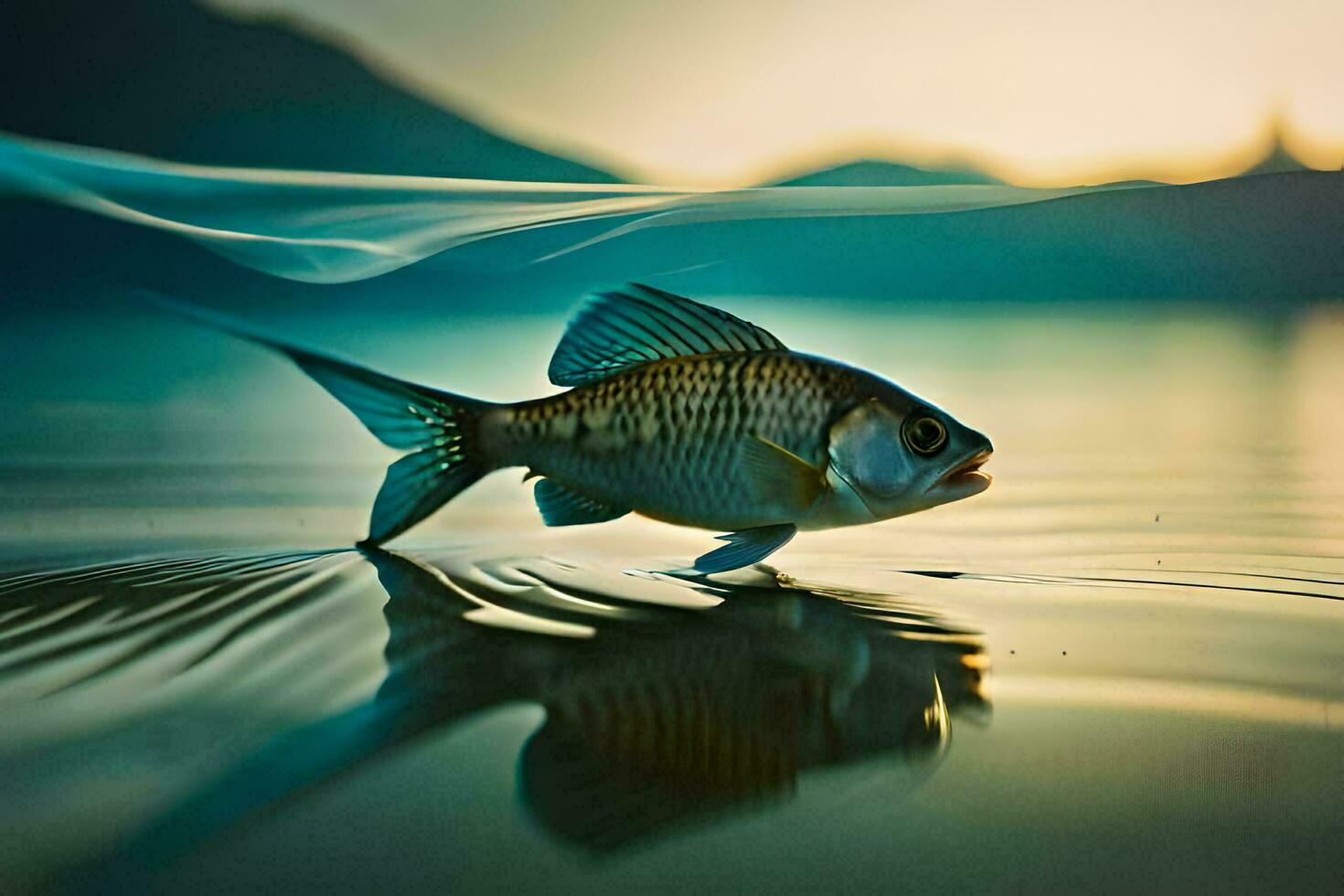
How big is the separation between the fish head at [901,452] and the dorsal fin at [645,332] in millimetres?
112

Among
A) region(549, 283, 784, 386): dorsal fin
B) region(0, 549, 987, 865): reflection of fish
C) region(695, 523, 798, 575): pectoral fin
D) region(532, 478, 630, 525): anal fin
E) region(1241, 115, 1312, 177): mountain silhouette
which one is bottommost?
region(0, 549, 987, 865): reflection of fish

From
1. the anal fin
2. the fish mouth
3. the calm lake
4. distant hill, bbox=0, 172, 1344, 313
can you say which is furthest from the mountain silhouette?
the anal fin

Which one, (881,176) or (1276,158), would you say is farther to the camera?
(1276,158)

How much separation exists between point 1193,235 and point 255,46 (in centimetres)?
137

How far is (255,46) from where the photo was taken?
74.0 inches

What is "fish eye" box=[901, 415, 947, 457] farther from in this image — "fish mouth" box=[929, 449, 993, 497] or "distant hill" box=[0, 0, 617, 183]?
"distant hill" box=[0, 0, 617, 183]

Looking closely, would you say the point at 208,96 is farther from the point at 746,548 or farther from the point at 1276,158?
the point at 1276,158

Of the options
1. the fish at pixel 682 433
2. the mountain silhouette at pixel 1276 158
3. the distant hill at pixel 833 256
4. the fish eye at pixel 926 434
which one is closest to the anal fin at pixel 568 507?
the fish at pixel 682 433

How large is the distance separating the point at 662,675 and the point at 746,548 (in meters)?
0.19

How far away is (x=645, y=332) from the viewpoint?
1.07 metres

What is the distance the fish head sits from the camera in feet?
3.19

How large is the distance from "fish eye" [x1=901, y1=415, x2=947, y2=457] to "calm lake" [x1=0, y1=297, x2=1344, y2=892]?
0.40 feet

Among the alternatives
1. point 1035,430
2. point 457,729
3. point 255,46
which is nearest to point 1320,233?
point 1035,430

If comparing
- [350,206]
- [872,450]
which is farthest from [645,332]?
[350,206]
